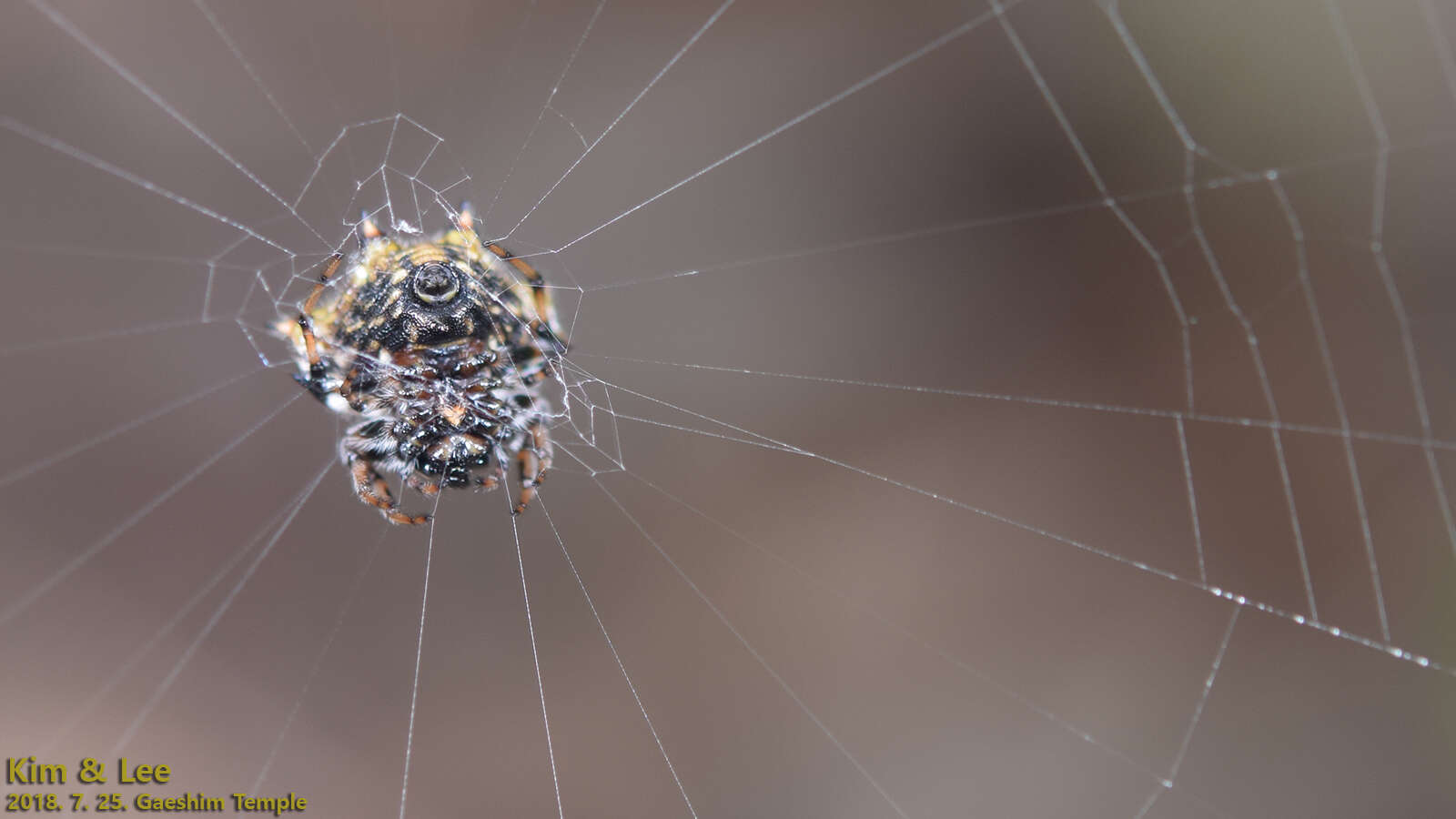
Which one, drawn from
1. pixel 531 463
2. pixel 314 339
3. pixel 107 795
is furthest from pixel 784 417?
pixel 107 795

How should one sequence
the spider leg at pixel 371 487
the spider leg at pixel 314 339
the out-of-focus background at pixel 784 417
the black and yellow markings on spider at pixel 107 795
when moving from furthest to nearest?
the out-of-focus background at pixel 784 417 < the black and yellow markings on spider at pixel 107 795 < the spider leg at pixel 371 487 < the spider leg at pixel 314 339

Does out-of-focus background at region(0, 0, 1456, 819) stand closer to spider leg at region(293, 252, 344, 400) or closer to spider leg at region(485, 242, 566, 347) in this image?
spider leg at region(293, 252, 344, 400)

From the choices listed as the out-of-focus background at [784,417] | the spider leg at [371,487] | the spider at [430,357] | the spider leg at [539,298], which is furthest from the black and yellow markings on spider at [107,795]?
the spider leg at [539,298]

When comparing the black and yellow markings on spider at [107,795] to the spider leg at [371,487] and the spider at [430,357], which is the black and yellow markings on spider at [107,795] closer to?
the spider leg at [371,487]

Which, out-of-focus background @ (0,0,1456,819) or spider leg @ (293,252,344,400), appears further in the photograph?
out-of-focus background @ (0,0,1456,819)

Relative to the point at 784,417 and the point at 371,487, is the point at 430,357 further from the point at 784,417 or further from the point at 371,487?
the point at 784,417

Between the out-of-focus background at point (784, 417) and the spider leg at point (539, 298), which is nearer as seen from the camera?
the spider leg at point (539, 298)

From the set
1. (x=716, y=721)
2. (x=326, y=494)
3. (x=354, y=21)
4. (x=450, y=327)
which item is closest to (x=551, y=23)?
(x=354, y=21)

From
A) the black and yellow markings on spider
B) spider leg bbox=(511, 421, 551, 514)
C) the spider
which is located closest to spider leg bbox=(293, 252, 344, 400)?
the spider
